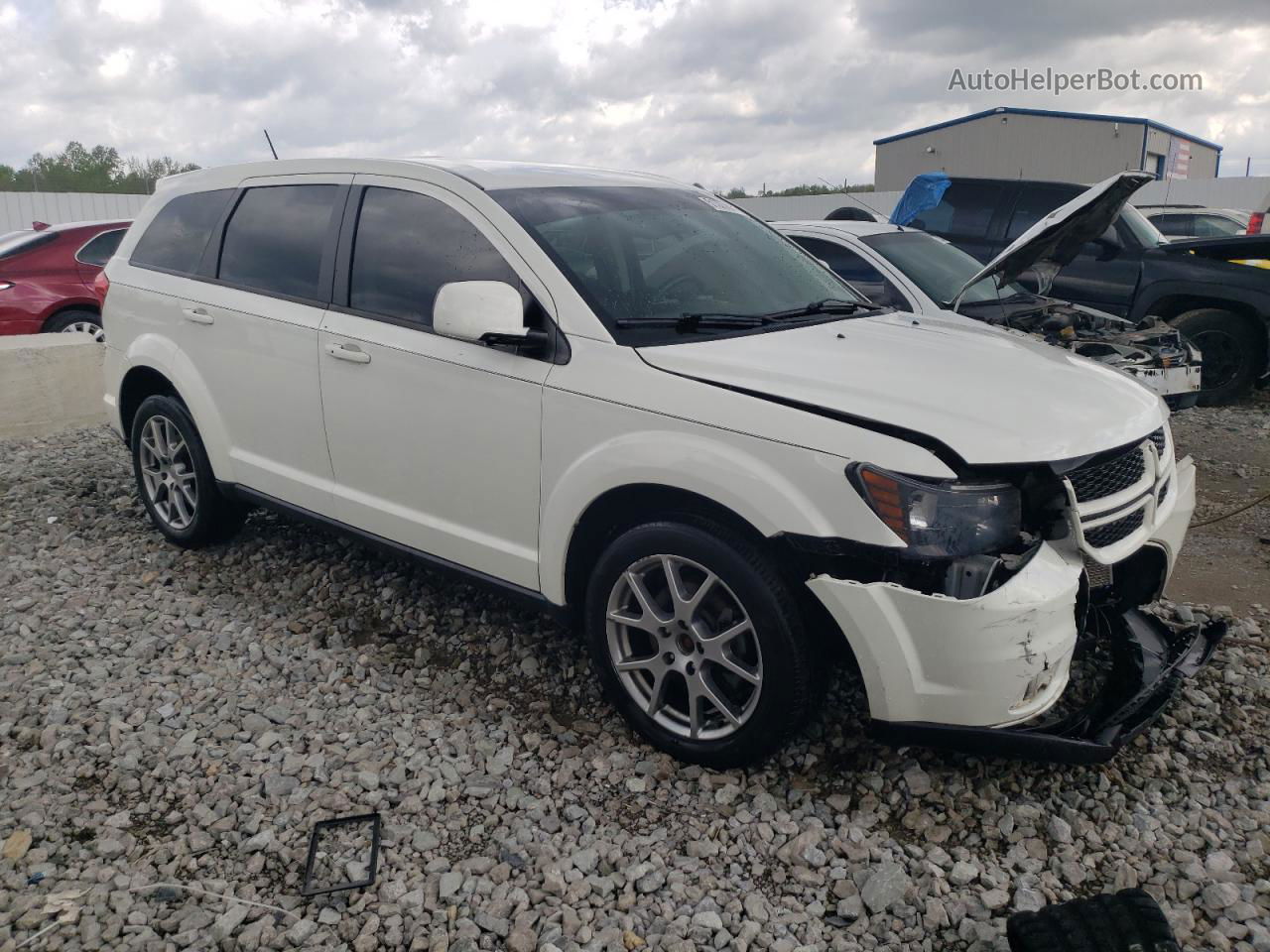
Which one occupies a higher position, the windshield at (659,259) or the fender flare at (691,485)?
the windshield at (659,259)

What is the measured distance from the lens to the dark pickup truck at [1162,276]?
8641 millimetres

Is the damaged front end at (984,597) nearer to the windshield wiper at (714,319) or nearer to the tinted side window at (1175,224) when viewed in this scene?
the windshield wiper at (714,319)

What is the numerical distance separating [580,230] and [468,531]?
1152 mm

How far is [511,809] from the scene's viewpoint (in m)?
3.03

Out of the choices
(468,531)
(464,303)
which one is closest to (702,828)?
(468,531)

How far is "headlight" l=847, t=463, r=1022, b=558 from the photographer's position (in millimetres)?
2562

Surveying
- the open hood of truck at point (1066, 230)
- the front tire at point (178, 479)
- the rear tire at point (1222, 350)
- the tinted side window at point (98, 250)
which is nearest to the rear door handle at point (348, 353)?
the front tire at point (178, 479)

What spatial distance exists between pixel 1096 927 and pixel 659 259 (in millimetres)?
2467

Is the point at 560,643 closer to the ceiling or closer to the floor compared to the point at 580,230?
closer to the floor

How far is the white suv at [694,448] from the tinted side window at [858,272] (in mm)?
2700

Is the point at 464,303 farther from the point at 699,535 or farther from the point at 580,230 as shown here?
the point at 699,535

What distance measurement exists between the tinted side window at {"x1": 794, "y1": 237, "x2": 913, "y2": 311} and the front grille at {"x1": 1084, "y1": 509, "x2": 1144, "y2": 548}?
Answer: 3831 millimetres

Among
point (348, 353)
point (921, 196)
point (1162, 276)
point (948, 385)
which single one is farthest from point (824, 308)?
point (1162, 276)

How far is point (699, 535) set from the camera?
288cm
